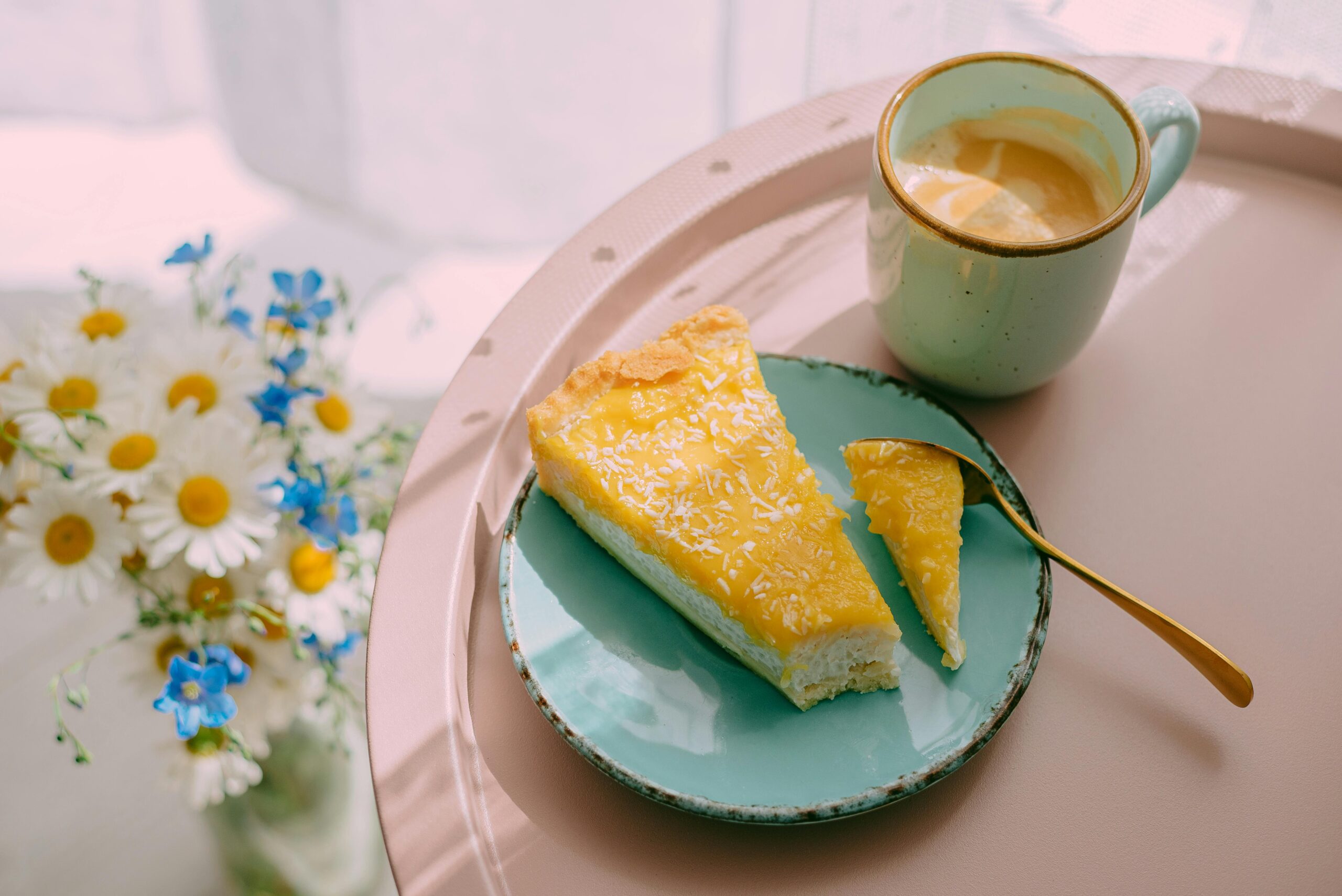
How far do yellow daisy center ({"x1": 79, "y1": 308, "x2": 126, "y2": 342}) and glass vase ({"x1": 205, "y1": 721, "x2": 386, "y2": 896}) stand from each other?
42cm

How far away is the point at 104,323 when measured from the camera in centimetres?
79

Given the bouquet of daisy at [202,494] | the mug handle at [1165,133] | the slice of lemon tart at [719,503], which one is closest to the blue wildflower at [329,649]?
the bouquet of daisy at [202,494]

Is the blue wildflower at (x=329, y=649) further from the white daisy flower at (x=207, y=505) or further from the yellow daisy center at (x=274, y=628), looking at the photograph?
the white daisy flower at (x=207, y=505)

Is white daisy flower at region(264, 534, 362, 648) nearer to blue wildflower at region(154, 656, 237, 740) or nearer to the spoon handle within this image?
blue wildflower at region(154, 656, 237, 740)

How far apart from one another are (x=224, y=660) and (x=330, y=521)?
0.13 m

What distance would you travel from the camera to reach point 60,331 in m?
0.79

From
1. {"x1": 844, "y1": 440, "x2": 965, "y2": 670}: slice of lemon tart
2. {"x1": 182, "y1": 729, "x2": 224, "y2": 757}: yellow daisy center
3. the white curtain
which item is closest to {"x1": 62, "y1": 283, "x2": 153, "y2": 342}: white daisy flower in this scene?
{"x1": 182, "y1": 729, "x2": 224, "y2": 757}: yellow daisy center

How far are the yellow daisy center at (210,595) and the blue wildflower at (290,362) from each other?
16cm

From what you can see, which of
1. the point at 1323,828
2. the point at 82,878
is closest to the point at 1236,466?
the point at 1323,828

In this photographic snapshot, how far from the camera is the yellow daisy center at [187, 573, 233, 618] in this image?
0.77m

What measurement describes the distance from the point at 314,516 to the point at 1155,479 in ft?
2.37

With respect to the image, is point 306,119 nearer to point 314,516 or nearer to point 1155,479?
point 314,516

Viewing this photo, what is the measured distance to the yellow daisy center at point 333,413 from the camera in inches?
33.9

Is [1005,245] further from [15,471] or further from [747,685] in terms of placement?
[15,471]
